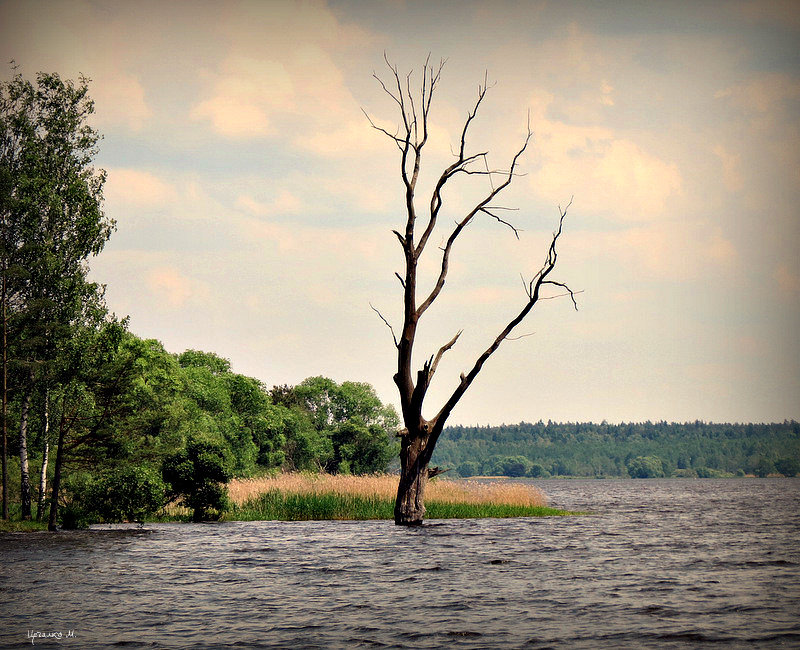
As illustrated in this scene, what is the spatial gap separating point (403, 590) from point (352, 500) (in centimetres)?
2378

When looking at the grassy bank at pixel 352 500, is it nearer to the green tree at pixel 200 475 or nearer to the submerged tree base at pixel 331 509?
the submerged tree base at pixel 331 509

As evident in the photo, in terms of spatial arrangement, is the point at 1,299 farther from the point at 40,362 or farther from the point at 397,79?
the point at 397,79

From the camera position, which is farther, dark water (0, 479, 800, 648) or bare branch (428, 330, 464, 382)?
bare branch (428, 330, 464, 382)

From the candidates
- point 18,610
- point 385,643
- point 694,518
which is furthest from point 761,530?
point 18,610

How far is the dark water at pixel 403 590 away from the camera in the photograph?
12984mm

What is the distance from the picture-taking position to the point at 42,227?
40.9m

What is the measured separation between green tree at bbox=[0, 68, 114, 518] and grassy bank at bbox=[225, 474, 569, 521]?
1087 cm

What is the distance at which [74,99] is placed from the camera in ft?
142

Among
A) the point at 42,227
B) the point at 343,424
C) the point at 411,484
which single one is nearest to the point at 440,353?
the point at 411,484

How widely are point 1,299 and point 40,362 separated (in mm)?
3344

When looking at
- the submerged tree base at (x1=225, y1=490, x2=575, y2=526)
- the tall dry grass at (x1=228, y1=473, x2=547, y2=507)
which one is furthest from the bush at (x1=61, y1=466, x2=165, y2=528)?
the tall dry grass at (x1=228, y1=473, x2=547, y2=507)

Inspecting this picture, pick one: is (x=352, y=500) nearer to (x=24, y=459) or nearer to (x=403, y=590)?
(x=24, y=459)

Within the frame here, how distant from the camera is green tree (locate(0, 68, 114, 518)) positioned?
3822 cm

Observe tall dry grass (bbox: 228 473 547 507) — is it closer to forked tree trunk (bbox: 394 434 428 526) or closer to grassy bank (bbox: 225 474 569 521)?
grassy bank (bbox: 225 474 569 521)
